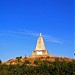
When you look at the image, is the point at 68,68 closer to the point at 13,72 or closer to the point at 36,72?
the point at 36,72

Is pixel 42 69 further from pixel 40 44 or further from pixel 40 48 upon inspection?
pixel 40 44

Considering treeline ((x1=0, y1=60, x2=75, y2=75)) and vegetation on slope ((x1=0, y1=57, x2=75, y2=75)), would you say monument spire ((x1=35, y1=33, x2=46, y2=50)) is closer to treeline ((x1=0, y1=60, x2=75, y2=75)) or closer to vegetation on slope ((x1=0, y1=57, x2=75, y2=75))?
vegetation on slope ((x1=0, y1=57, x2=75, y2=75))

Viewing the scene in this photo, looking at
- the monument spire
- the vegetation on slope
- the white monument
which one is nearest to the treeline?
the vegetation on slope

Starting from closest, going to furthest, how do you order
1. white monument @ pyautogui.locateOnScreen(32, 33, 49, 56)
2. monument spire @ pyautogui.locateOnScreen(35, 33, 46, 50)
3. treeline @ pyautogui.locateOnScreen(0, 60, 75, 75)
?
treeline @ pyautogui.locateOnScreen(0, 60, 75, 75)
white monument @ pyautogui.locateOnScreen(32, 33, 49, 56)
monument spire @ pyautogui.locateOnScreen(35, 33, 46, 50)

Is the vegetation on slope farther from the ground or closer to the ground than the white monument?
closer to the ground

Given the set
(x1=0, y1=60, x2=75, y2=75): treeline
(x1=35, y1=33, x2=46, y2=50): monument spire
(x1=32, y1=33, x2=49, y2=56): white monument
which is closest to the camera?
(x1=0, y1=60, x2=75, y2=75): treeline

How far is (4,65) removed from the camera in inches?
1178

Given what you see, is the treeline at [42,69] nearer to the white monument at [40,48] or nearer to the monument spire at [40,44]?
the white monument at [40,48]

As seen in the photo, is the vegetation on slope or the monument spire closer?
the vegetation on slope

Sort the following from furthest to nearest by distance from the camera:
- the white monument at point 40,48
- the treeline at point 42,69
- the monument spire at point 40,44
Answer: the monument spire at point 40,44, the white monument at point 40,48, the treeline at point 42,69

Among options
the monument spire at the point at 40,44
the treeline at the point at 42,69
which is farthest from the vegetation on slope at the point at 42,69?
the monument spire at the point at 40,44

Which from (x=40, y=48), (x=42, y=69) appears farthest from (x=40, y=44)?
(x=42, y=69)

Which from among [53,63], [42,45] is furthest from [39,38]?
[53,63]

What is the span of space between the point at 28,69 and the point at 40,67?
1.22 meters
